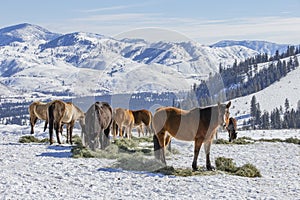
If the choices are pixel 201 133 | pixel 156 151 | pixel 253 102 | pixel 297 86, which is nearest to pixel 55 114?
pixel 156 151

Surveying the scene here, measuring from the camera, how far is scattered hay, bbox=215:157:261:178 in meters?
13.4

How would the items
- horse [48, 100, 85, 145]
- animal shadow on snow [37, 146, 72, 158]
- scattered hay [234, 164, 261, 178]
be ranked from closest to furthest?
scattered hay [234, 164, 261, 178], animal shadow on snow [37, 146, 72, 158], horse [48, 100, 85, 145]

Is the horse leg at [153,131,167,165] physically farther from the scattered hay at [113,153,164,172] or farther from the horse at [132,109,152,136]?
the horse at [132,109,152,136]

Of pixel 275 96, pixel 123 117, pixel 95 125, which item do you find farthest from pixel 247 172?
pixel 275 96

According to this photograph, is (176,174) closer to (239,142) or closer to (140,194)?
(140,194)

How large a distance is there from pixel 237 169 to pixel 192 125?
88.3 inches

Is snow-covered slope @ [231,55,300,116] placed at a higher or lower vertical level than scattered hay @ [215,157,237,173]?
higher

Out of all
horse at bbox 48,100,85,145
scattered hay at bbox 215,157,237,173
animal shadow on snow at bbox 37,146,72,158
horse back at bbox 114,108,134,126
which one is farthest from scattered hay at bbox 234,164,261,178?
horse back at bbox 114,108,134,126

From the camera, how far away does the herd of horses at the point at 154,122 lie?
13539mm

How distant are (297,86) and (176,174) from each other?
180956 millimetres

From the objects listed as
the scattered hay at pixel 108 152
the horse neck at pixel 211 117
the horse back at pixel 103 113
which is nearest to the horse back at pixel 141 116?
the scattered hay at pixel 108 152

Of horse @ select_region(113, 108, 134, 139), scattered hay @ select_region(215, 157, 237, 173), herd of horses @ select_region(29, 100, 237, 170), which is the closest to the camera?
herd of horses @ select_region(29, 100, 237, 170)

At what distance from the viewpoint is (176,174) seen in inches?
502

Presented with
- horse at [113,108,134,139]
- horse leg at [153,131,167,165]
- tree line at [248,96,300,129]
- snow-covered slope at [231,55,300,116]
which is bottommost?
tree line at [248,96,300,129]
